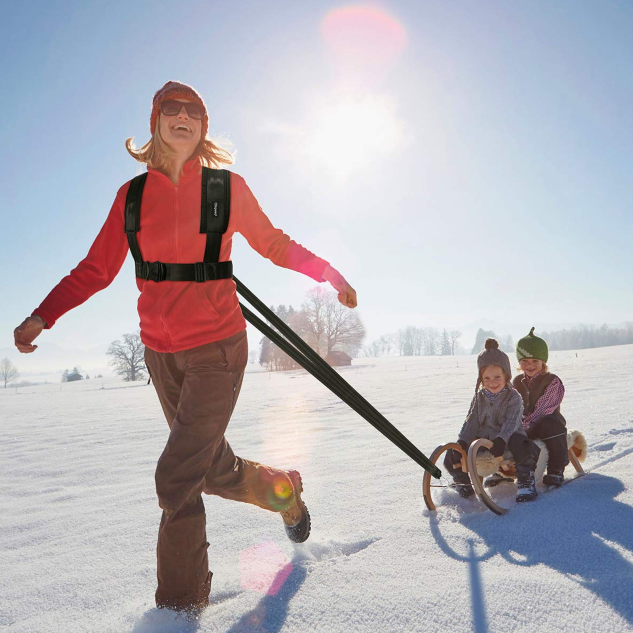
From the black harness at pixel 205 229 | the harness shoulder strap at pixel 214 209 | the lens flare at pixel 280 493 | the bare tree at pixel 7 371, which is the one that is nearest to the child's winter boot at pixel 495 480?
the lens flare at pixel 280 493

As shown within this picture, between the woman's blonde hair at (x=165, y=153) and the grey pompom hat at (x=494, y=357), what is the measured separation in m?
2.36

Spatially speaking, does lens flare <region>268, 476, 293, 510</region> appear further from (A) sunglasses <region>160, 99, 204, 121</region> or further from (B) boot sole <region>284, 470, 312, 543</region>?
(A) sunglasses <region>160, 99, 204, 121</region>

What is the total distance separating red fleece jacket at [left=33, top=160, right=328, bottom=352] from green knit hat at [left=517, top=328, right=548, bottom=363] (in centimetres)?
Result: 265

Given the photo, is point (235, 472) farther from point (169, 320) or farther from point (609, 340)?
point (609, 340)

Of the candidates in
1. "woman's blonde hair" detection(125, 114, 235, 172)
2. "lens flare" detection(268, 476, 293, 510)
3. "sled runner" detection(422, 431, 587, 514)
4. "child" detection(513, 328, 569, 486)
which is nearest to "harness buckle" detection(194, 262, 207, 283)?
"woman's blonde hair" detection(125, 114, 235, 172)

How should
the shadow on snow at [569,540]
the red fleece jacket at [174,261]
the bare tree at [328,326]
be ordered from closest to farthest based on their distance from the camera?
the shadow on snow at [569,540]
the red fleece jacket at [174,261]
the bare tree at [328,326]

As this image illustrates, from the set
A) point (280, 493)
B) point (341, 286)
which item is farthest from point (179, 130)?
point (280, 493)

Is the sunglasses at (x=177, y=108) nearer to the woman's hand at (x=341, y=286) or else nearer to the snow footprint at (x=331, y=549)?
the woman's hand at (x=341, y=286)

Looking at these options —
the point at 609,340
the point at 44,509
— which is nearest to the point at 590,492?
the point at 44,509

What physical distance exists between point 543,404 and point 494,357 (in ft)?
2.55

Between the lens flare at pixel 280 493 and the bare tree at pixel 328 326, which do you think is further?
the bare tree at pixel 328 326

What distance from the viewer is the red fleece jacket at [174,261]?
77.8 inches

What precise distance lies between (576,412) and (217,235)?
6.74 m

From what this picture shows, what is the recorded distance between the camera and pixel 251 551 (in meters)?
2.51
